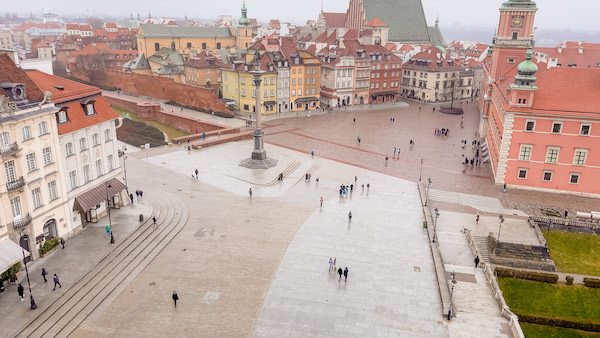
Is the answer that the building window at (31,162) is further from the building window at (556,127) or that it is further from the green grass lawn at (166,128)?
the building window at (556,127)

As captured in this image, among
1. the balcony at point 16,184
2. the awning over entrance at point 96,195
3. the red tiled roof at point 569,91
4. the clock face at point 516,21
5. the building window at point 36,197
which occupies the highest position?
the clock face at point 516,21

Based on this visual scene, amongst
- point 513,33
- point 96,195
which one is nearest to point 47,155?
point 96,195

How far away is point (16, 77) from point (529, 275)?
37089mm

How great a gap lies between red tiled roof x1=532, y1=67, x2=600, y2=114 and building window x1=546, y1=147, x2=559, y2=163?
4.01 metres

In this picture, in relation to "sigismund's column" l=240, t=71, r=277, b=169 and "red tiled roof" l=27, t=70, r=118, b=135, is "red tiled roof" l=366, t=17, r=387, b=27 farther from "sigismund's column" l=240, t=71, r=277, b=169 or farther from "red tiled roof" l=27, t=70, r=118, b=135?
"red tiled roof" l=27, t=70, r=118, b=135

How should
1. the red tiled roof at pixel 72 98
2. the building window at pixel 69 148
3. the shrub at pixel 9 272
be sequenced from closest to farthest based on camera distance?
the shrub at pixel 9 272
the red tiled roof at pixel 72 98
the building window at pixel 69 148

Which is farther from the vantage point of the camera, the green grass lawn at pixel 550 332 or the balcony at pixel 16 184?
the balcony at pixel 16 184

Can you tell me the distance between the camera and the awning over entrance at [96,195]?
110ft

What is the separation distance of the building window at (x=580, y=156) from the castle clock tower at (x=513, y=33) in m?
24.3

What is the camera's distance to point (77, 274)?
28422 millimetres

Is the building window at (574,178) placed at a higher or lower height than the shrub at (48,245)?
higher

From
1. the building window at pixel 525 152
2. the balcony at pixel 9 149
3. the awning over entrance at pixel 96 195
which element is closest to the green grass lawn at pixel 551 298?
the building window at pixel 525 152

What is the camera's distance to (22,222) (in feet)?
93.0

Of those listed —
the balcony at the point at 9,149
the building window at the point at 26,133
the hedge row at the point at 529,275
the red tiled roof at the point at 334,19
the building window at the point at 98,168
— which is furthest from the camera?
the red tiled roof at the point at 334,19
